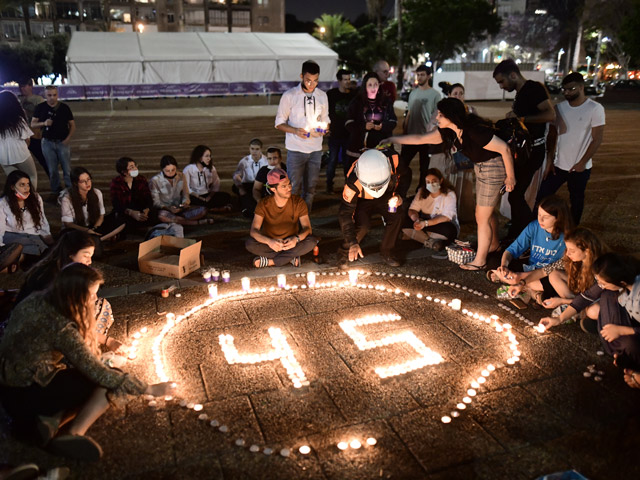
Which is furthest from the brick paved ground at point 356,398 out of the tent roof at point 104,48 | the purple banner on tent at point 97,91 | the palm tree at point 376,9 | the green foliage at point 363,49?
the palm tree at point 376,9

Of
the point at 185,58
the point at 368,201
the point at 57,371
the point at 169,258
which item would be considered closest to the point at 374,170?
the point at 368,201

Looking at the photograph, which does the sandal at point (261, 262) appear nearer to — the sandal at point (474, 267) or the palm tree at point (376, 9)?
the sandal at point (474, 267)

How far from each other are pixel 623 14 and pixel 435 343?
52.3 meters

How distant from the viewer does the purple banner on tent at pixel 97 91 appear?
85.8 ft

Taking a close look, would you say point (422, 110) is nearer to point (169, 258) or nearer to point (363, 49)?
point (169, 258)

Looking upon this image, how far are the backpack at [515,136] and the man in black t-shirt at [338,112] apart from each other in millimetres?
3138

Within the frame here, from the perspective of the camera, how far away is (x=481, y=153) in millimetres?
4855

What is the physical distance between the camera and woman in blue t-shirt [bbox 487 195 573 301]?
4.37 m

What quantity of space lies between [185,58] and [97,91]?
479cm

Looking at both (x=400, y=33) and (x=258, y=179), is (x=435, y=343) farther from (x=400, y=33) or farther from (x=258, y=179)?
(x=400, y=33)

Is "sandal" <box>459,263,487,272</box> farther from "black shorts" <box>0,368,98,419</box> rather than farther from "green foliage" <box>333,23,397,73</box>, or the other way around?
"green foliage" <box>333,23,397,73</box>

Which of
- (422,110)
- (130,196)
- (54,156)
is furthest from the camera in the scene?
(54,156)

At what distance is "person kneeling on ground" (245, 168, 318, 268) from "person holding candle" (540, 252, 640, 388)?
2786 millimetres

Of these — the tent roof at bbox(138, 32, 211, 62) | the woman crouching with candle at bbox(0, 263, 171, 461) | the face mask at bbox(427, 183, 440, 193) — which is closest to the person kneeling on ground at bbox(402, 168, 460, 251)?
the face mask at bbox(427, 183, 440, 193)
